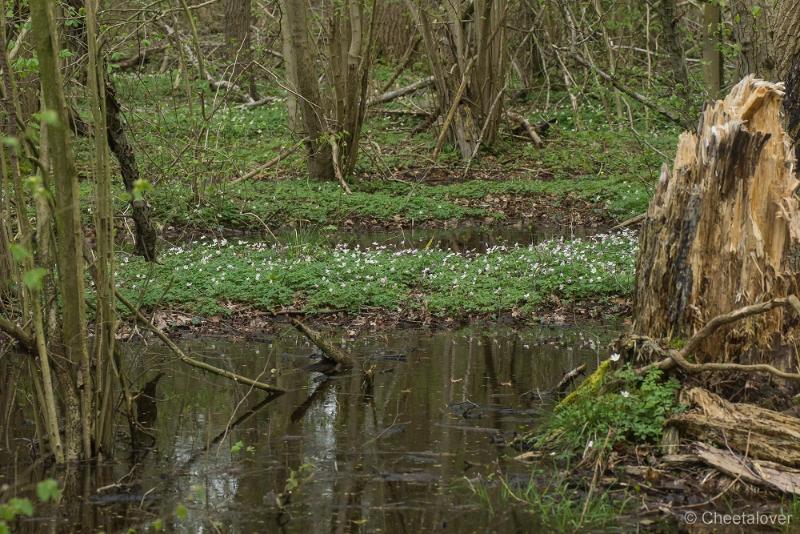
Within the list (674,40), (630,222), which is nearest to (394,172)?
(630,222)

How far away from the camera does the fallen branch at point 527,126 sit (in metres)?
20.5

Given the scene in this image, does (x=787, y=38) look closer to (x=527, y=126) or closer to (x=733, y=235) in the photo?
(x=733, y=235)

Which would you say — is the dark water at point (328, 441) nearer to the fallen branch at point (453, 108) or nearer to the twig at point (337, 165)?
the twig at point (337, 165)

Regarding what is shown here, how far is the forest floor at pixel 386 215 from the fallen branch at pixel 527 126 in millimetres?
228

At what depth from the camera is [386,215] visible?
620 inches

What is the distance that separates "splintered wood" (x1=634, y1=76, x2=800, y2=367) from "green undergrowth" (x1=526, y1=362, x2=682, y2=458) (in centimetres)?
36

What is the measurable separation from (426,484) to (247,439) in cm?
150

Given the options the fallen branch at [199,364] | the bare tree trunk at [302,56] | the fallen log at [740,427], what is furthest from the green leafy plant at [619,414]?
the bare tree trunk at [302,56]

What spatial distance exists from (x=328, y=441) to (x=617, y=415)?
6.19ft

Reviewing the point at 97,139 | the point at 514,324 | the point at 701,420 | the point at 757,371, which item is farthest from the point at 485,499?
the point at 514,324

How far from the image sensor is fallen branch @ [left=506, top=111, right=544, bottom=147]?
20469 millimetres

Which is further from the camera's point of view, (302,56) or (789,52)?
(302,56)

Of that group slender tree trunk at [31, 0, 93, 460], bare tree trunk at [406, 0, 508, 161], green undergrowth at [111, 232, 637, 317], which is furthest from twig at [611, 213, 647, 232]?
slender tree trunk at [31, 0, 93, 460]

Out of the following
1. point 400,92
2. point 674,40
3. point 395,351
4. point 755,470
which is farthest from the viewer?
point 400,92
